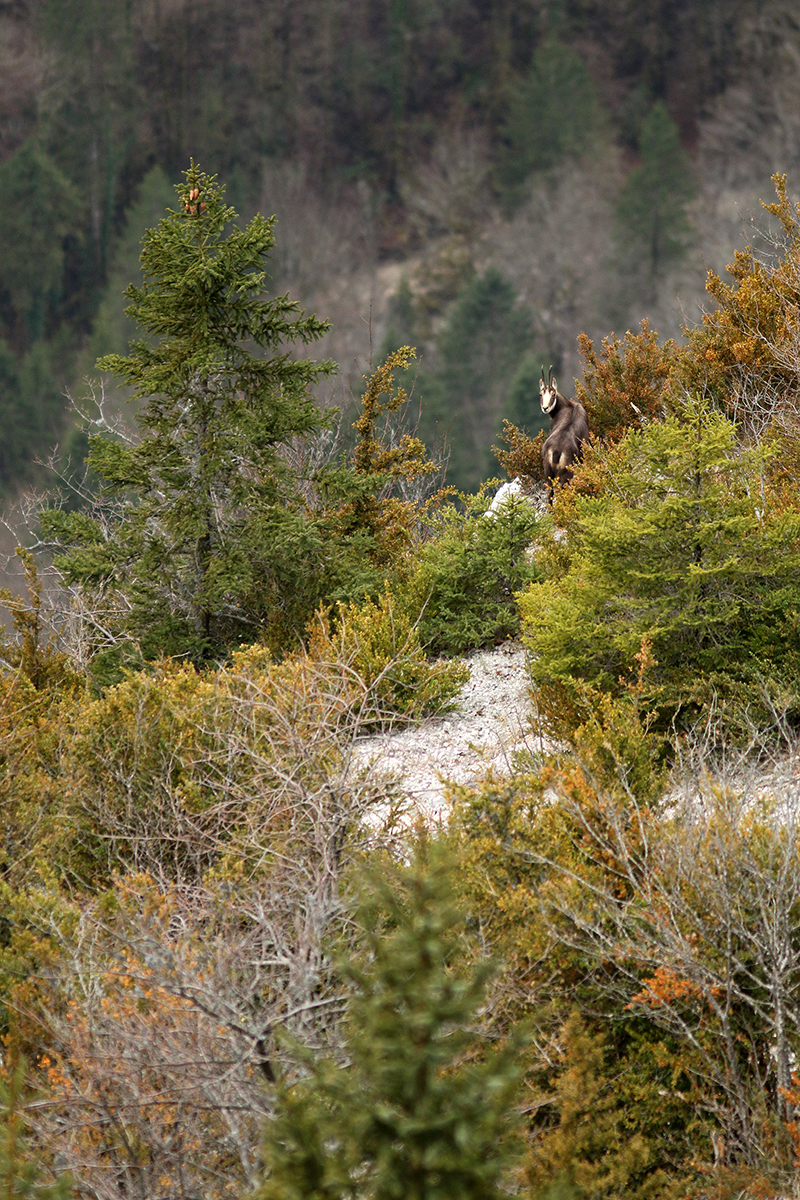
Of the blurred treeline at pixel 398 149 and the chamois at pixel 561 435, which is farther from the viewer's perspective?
the blurred treeline at pixel 398 149

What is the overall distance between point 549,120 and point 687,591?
6383 centimetres

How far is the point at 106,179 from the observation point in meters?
66.6

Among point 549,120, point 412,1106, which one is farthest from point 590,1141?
point 549,120

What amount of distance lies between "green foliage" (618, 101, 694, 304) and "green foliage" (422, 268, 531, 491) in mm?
7889

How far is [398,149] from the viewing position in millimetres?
67938

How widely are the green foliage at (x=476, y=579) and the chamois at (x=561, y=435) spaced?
74.7 inches

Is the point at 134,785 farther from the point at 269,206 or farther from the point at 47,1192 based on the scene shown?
the point at 269,206

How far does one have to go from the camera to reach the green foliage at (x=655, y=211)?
5909 centimetres

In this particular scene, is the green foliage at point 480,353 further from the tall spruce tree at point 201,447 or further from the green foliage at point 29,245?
the tall spruce tree at point 201,447

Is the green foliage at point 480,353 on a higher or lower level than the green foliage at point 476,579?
lower

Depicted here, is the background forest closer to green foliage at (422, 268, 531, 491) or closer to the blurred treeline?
green foliage at (422, 268, 531, 491)

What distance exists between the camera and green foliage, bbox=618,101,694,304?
5909cm

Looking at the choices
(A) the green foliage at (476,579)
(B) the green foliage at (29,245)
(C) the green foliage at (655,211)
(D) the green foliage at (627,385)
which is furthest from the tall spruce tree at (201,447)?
(B) the green foliage at (29,245)

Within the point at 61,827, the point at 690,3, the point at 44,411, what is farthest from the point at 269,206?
the point at 61,827
